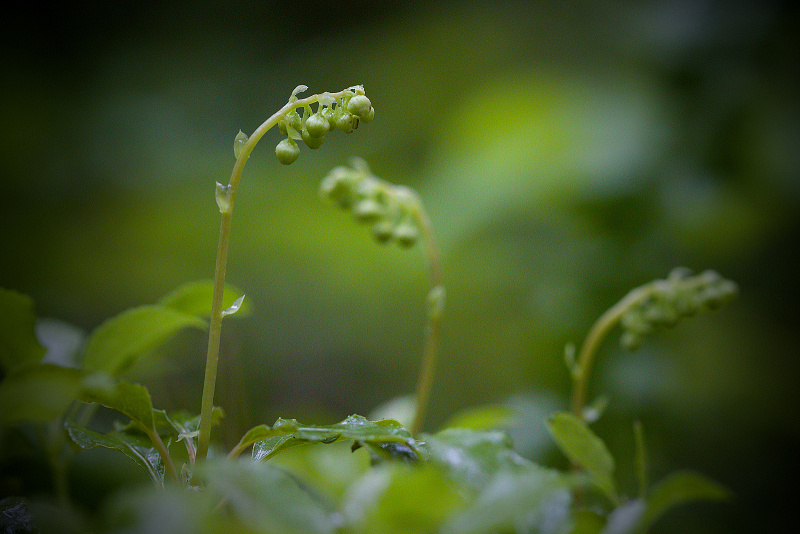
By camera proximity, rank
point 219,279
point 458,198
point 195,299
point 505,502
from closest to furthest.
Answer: point 505,502, point 219,279, point 195,299, point 458,198

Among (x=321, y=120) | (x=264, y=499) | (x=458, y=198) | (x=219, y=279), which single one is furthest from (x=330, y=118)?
(x=458, y=198)

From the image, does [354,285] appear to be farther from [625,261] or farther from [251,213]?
[625,261]

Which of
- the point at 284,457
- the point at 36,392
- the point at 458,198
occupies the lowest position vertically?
the point at 284,457

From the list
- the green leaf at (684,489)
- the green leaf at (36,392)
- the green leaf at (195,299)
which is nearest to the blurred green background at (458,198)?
the green leaf at (195,299)

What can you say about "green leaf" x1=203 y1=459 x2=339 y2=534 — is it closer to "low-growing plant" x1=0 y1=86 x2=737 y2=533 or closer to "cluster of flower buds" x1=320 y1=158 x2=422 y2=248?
"low-growing plant" x1=0 y1=86 x2=737 y2=533

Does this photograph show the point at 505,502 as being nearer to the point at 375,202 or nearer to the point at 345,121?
the point at 345,121

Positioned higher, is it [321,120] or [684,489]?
[321,120]
